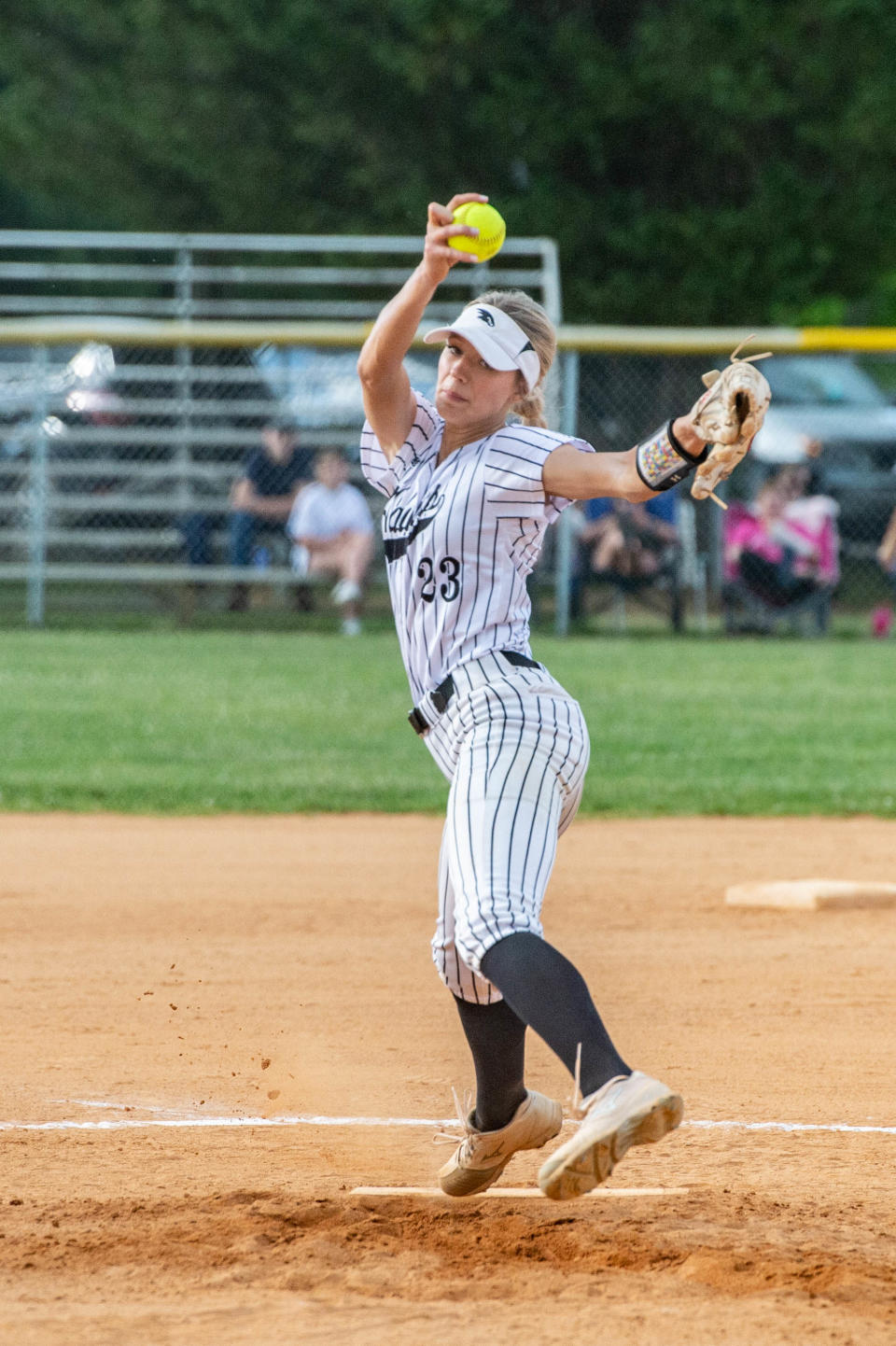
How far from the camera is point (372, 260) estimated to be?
20.4 m

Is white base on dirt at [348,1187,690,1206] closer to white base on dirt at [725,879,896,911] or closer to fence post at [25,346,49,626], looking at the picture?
white base on dirt at [725,879,896,911]

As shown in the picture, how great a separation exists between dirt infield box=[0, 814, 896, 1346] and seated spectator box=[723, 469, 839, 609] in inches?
308

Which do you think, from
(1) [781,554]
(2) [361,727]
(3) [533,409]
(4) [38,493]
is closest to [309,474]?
(4) [38,493]

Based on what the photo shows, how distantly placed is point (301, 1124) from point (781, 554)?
38.0ft

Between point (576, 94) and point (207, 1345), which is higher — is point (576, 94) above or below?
above

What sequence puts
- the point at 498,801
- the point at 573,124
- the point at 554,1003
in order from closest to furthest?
the point at 554,1003 < the point at 498,801 < the point at 573,124

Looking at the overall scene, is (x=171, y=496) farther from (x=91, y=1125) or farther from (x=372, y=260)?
(x=91, y=1125)

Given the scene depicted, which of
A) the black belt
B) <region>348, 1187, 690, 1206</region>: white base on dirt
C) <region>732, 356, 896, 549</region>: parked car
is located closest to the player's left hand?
the black belt

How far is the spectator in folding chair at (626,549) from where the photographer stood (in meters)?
15.0

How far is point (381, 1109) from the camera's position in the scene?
13.5 ft

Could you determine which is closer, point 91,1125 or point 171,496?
point 91,1125

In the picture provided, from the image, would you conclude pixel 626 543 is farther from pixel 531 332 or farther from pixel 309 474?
pixel 531 332

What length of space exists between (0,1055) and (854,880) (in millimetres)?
3581

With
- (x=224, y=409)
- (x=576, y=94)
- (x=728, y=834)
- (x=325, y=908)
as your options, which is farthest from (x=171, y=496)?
(x=325, y=908)
